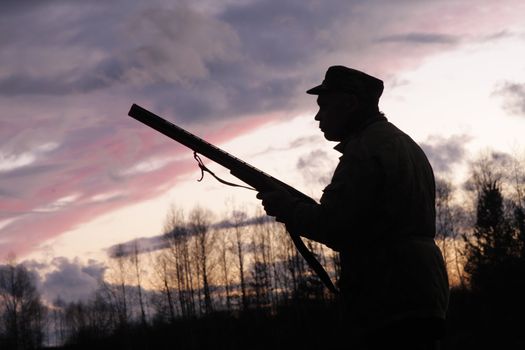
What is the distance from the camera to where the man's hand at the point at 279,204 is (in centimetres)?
373

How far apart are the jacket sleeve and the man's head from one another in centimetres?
36

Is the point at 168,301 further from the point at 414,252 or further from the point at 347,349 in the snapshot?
the point at 414,252

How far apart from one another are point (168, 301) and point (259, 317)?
25.9 m

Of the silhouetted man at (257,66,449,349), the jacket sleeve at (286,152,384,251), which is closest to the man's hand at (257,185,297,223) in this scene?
the silhouetted man at (257,66,449,349)

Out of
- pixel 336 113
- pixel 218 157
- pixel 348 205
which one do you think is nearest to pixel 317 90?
pixel 336 113

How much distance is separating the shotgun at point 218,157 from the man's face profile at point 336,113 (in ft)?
1.96

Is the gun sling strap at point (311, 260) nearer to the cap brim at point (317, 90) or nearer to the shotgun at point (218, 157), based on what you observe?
the shotgun at point (218, 157)

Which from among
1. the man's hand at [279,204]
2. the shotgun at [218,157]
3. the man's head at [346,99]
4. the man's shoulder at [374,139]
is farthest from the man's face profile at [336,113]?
the shotgun at [218,157]

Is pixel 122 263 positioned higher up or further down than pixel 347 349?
higher up

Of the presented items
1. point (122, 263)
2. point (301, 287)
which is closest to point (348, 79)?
point (301, 287)

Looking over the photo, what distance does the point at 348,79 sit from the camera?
3.87 metres

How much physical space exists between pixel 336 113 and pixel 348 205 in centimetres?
67

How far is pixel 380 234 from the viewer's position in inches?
137

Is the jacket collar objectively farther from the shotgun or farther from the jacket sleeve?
the shotgun
